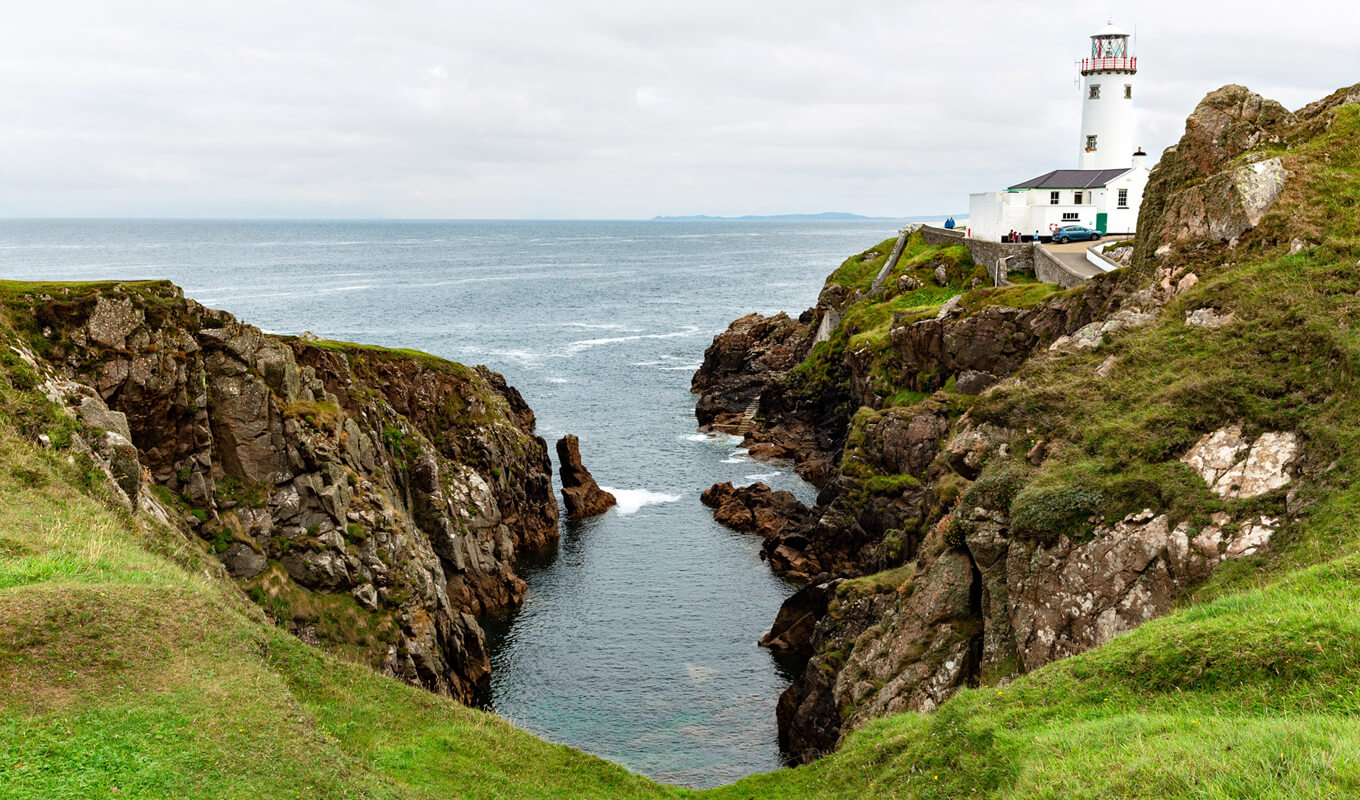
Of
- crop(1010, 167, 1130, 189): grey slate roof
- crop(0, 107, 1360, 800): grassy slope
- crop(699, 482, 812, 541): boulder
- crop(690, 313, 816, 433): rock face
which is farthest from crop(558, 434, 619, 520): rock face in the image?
crop(1010, 167, 1130, 189): grey slate roof

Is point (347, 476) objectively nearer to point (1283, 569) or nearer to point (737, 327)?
point (1283, 569)

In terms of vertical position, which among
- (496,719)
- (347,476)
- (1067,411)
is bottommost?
(496,719)

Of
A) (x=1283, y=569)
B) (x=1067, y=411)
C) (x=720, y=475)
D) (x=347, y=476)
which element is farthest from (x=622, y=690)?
(x=720, y=475)

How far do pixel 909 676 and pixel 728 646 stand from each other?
787 inches

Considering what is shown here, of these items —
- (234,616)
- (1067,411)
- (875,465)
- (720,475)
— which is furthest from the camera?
(720,475)

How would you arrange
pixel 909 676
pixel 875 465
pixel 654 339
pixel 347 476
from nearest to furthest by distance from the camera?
1. pixel 909 676
2. pixel 347 476
3. pixel 875 465
4. pixel 654 339

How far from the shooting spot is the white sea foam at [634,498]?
2881 inches

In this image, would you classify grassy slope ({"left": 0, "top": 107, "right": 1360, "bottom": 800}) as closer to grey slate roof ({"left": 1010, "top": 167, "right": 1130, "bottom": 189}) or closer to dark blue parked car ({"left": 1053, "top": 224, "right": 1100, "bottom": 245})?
dark blue parked car ({"left": 1053, "top": 224, "right": 1100, "bottom": 245})

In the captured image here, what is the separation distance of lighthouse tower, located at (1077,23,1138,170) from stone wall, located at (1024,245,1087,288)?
2051 centimetres

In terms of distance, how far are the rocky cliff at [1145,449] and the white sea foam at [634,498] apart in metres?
23.7

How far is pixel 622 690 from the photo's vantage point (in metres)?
46.1

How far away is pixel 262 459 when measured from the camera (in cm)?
4209

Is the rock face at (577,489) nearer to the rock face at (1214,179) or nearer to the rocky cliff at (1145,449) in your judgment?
the rocky cliff at (1145,449)

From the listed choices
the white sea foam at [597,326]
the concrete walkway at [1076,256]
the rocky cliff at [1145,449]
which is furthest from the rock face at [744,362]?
the rocky cliff at [1145,449]
